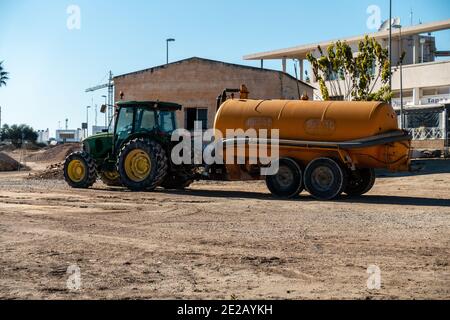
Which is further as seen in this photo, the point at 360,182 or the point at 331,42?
the point at 331,42

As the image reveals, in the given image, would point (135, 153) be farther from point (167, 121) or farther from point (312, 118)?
point (312, 118)

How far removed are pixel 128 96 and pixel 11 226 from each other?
23.2 meters

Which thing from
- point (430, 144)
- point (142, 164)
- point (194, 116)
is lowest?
point (142, 164)

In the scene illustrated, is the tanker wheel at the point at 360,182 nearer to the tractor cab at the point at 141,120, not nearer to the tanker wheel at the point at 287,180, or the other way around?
the tanker wheel at the point at 287,180

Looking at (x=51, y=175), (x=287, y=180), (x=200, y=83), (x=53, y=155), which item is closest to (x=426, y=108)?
(x=200, y=83)

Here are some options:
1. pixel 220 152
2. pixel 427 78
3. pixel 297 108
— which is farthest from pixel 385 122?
pixel 427 78

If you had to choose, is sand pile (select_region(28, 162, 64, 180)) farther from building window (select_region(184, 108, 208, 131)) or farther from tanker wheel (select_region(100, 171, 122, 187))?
building window (select_region(184, 108, 208, 131))

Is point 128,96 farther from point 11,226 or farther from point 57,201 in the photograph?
point 11,226

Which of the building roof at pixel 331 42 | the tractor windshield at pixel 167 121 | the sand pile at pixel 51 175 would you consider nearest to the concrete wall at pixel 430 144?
the building roof at pixel 331 42

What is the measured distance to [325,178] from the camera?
16.9 meters

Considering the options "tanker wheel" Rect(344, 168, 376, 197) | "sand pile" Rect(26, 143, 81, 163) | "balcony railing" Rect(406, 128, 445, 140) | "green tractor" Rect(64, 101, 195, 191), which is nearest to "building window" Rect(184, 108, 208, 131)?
"green tractor" Rect(64, 101, 195, 191)

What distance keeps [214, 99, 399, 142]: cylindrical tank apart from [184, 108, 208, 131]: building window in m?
14.4

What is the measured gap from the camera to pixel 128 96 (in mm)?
34000

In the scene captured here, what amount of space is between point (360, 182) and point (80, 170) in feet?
27.8
